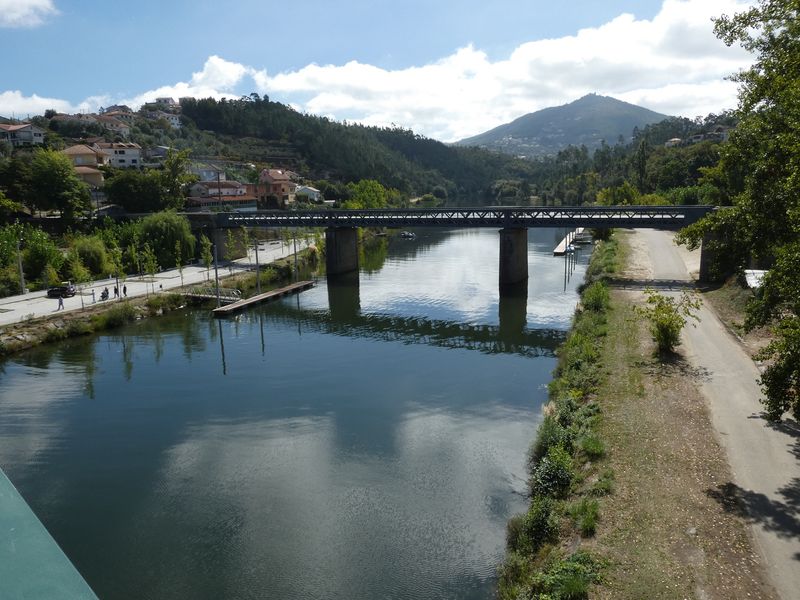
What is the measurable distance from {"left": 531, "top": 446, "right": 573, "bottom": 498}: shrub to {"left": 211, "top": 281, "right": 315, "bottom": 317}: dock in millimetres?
31199

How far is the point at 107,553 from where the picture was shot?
1530 cm

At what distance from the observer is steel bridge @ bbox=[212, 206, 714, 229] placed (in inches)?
1848

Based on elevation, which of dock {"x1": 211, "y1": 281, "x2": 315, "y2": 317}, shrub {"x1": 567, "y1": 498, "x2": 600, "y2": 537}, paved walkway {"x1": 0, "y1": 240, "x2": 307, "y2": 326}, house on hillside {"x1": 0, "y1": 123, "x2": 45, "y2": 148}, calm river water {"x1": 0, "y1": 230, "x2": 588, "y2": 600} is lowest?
calm river water {"x1": 0, "y1": 230, "x2": 588, "y2": 600}

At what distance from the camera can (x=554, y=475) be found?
53.6 ft

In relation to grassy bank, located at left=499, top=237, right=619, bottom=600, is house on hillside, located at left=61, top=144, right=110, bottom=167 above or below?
above

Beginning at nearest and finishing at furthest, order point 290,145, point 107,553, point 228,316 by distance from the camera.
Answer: point 107,553
point 228,316
point 290,145

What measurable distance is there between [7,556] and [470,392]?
19.3m

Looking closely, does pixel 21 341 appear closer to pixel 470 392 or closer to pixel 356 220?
pixel 470 392

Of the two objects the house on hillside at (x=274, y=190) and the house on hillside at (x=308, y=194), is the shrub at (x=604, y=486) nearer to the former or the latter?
the house on hillside at (x=274, y=190)

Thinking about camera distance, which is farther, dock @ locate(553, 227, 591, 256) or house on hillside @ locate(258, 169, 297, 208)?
house on hillside @ locate(258, 169, 297, 208)

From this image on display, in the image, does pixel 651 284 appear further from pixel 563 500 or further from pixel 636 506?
pixel 636 506

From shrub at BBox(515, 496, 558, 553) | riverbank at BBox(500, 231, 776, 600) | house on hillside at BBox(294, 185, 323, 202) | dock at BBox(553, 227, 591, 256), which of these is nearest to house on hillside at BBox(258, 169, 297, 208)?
house on hillside at BBox(294, 185, 323, 202)

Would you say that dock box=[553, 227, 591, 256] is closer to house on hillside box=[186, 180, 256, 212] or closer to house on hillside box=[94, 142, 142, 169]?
house on hillside box=[186, 180, 256, 212]

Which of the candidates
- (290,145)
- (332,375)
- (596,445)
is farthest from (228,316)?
(290,145)
